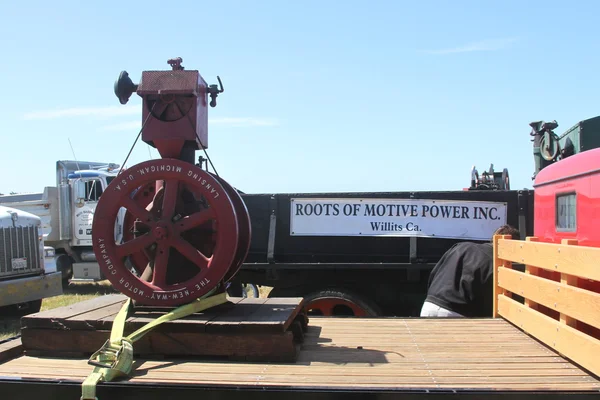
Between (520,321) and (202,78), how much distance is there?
2.72m

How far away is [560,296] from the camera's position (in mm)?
3217

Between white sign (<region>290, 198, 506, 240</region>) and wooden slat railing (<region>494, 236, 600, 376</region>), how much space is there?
2316 mm

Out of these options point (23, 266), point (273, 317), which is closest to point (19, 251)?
point (23, 266)

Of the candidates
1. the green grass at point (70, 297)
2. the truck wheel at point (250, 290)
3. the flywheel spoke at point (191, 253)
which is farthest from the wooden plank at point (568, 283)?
the green grass at point (70, 297)

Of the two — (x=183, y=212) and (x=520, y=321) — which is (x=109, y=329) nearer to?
(x=183, y=212)

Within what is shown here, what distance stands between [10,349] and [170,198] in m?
1.27

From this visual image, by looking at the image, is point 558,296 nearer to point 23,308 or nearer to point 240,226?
point 240,226

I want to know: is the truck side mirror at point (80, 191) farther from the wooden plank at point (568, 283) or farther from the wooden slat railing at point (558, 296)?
the wooden plank at point (568, 283)

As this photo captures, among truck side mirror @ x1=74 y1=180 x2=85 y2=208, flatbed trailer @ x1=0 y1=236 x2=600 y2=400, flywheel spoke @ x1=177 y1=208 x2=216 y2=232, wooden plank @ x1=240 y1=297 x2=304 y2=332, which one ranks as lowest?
flatbed trailer @ x1=0 y1=236 x2=600 y2=400

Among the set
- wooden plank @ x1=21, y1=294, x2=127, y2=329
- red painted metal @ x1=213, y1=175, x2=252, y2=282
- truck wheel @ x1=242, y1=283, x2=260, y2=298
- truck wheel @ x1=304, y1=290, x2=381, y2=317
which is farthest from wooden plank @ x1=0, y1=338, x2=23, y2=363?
truck wheel @ x1=242, y1=283, x2=260, y2=298

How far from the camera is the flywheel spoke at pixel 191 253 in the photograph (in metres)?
3.54

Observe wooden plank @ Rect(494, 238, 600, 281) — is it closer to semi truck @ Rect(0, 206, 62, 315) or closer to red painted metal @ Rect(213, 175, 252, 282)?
red painted metal @ Rect(213, 175, 252, 282)

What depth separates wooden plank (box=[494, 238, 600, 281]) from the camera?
2.80 metres

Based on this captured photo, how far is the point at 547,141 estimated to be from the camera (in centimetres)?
737
